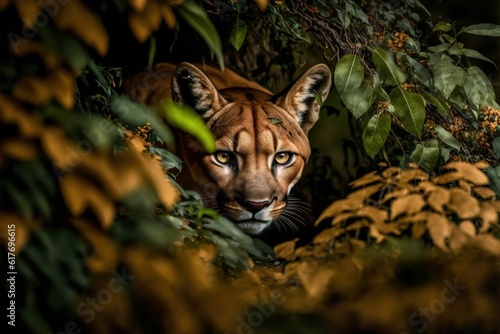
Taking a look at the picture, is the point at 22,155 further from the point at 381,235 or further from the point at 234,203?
the point at 234,203

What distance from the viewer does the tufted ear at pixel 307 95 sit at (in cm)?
342

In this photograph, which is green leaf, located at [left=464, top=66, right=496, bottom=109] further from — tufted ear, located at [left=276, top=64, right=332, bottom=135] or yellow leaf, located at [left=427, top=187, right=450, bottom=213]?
yellow leaf, located at [left=427, top=187, right=450, bottom=213]

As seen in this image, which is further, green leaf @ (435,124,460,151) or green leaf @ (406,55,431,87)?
green leaf @ (406,55,431,87)

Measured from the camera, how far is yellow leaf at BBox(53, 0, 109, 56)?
4.88 feet

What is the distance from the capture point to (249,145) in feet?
11.0

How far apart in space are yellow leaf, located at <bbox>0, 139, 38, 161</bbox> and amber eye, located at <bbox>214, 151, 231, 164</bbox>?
1926 mm

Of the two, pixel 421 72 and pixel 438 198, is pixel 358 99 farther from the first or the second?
pixel 438 198

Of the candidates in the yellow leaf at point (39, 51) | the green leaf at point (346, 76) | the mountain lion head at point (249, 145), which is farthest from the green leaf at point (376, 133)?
the yellow leaf at point (39, 51)

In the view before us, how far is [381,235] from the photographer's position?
6.43ft

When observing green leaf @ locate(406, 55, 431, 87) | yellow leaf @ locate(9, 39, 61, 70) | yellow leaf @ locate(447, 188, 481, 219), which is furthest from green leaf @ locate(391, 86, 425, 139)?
yellow leaf @ locate(9, 39, 61, 70)

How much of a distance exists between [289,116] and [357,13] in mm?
619

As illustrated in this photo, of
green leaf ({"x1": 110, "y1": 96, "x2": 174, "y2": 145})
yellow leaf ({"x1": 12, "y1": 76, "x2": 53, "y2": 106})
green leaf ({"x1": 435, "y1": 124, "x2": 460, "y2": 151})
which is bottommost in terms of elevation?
green leaf ({"x1": 435, "y1": 124, "x2": 460, "y2": 151})

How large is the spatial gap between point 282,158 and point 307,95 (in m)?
0.34

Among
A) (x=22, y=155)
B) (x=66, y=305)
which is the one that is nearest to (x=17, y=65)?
(x=22, y=155)
